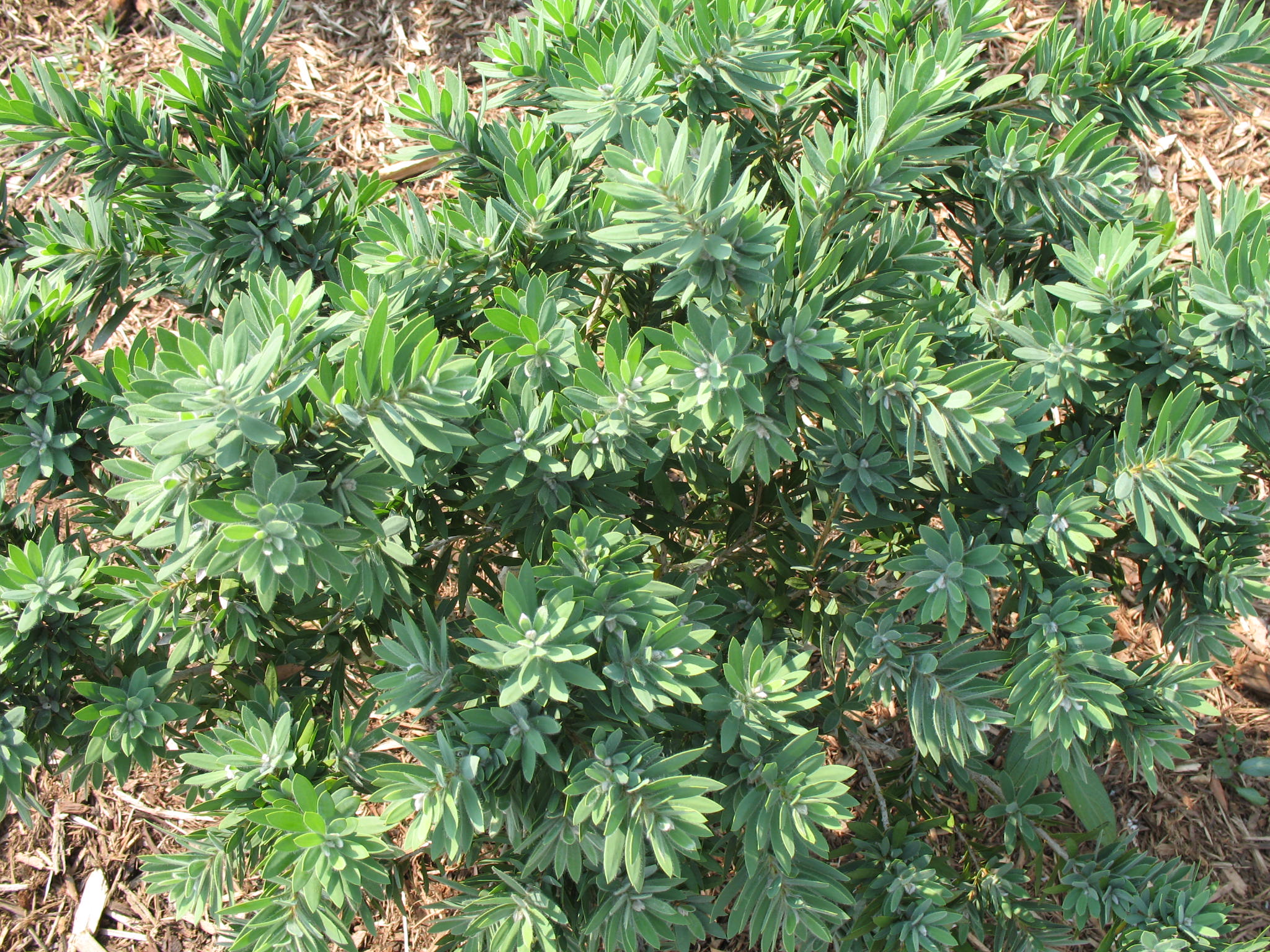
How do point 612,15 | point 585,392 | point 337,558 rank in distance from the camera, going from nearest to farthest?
point 337,558, point 585,392, point 612,15

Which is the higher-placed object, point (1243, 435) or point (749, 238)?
point (749, 238)

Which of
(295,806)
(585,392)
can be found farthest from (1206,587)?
(295,806)

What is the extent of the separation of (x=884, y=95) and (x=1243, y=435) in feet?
3.66

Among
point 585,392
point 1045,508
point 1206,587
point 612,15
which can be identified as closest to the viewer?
point 585,392

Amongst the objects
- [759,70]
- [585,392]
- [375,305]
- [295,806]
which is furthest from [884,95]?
[295,806]

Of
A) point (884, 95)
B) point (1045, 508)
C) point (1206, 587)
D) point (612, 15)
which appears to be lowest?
point (1206, 587)

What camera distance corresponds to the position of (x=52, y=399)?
202 centimetres

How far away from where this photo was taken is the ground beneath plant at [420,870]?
3271 mm

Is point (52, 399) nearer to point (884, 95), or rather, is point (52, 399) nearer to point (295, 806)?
point (295, 806)

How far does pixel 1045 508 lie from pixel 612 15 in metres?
1.81

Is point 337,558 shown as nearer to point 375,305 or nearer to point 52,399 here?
point 375,305

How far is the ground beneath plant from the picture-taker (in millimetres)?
3271

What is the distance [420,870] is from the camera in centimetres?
320

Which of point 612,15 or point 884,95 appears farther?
point 612,15
